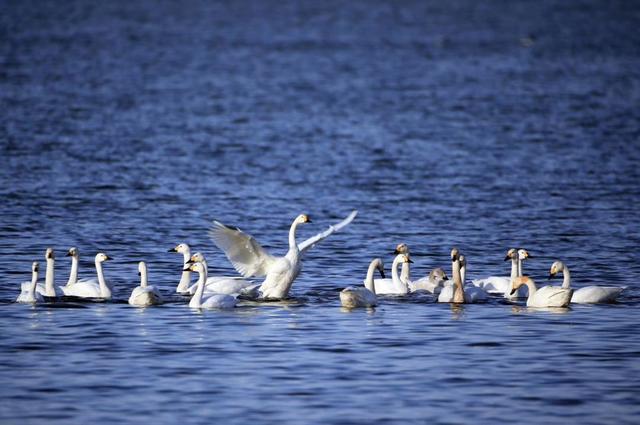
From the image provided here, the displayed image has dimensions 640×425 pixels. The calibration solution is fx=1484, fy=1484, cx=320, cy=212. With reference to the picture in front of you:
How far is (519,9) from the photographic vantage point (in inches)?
5546

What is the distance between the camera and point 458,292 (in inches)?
843

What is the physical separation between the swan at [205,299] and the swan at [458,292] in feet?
10.1

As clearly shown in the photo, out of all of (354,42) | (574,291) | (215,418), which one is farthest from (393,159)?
(354,42)

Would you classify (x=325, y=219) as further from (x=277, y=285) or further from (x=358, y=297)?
(x=358, y=297)

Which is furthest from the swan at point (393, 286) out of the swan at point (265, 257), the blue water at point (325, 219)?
the swan at point (265, 257)

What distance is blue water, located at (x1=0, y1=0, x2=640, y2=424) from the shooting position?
16.5m

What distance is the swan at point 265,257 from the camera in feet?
73.4

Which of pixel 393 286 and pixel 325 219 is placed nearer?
pixel 393 286

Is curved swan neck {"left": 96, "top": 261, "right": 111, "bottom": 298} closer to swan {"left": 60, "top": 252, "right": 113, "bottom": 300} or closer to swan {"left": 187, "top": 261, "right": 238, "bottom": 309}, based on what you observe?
swan {"left": 60, "top": 252, "right": 113, "bottom": 300}

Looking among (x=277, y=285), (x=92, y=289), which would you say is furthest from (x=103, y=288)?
(x=277, y=285)

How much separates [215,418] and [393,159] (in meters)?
25.8

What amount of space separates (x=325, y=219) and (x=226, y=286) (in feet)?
29.8

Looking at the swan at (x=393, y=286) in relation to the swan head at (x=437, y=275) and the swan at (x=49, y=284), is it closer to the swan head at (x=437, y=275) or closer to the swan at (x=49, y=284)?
the swan head at (x=437, y=275)

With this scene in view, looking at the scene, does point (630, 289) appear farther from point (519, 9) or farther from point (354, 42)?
point (519, 9)
